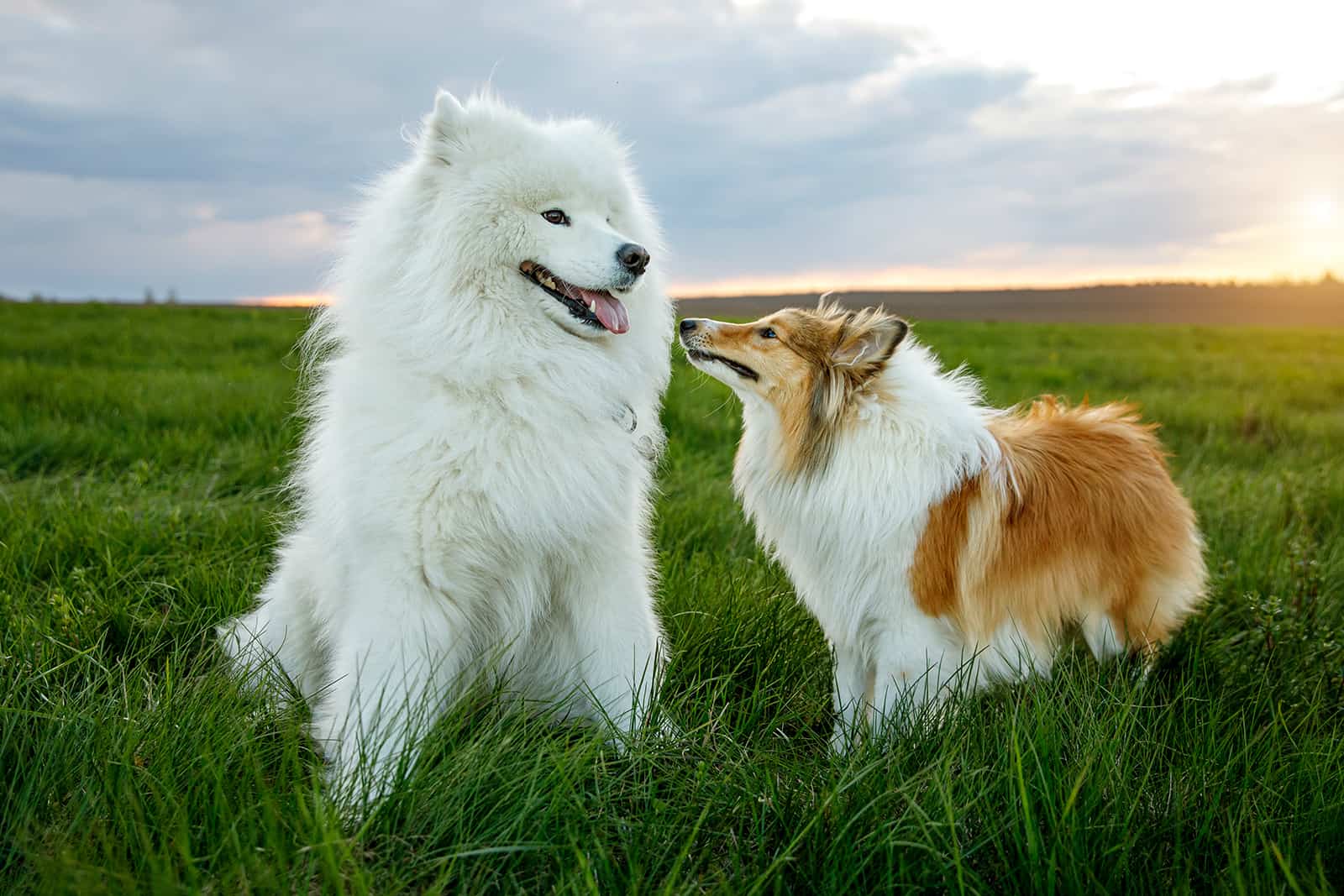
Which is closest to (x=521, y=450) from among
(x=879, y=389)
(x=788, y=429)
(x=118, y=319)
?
(x=788, y=429)

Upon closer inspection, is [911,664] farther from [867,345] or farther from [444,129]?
[444,129]

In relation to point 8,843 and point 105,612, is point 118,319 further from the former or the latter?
point 8,843

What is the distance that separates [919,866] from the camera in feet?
6.43

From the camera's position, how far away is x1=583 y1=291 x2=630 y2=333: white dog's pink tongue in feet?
8.98

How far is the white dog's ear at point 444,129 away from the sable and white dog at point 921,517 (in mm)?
1127

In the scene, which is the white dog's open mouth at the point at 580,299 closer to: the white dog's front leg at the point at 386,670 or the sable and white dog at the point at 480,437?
the sable and white dog at the point at 480,437

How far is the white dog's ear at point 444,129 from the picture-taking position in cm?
263

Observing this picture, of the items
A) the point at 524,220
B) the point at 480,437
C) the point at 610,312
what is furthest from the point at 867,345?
the point at 480,437

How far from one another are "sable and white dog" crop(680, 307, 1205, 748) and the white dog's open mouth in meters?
0.62

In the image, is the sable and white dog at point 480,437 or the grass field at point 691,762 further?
the sable and white dog at point 480,437

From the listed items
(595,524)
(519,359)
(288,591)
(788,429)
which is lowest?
(288,591)

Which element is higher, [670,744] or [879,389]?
[879,389]

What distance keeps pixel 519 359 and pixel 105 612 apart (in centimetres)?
209

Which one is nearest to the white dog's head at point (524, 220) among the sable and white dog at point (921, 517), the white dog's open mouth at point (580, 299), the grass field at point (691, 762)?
the white dog's open mouth at point (580, 299)
